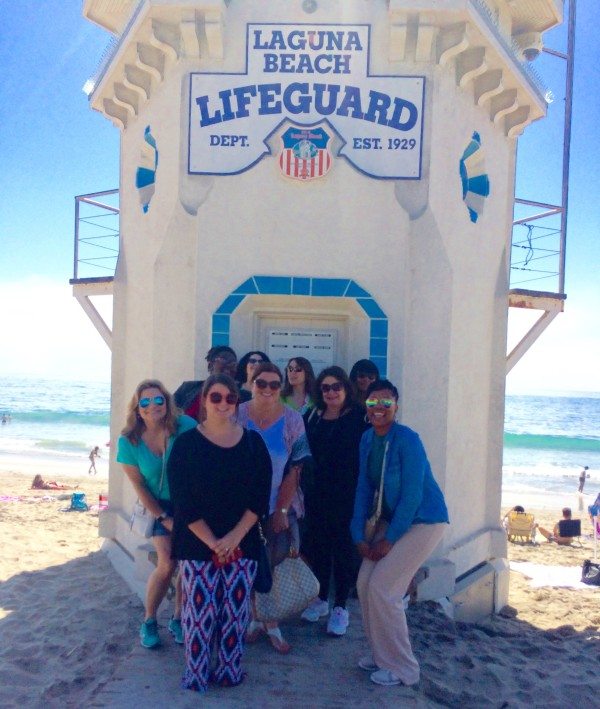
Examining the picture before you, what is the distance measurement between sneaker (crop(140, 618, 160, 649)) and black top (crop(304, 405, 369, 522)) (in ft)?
4.37

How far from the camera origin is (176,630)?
4461mm

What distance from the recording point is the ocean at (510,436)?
24234mm

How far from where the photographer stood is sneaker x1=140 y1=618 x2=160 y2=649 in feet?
14.2

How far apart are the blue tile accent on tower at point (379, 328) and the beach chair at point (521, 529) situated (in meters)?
7.35

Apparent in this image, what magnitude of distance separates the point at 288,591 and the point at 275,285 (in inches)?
112

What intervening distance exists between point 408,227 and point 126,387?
3501 mm

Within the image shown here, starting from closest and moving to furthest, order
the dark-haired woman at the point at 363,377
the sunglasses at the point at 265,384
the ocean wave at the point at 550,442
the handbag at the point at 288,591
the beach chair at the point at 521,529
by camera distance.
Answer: the sunglasses at the point at 265,384 → the handbag at the point at 288,591 → the dark-haired woman at the point at 363,377 → the beach chair at the point at 521,529 → the ocean wave at the point at 550,442

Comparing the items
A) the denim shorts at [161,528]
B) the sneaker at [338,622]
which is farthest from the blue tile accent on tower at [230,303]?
the sneaker at [338,622]

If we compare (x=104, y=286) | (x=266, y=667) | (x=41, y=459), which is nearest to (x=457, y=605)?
(x=266, y=667)

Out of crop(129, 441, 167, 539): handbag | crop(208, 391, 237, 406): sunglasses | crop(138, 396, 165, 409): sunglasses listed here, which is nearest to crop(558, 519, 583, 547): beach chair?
crop(129, 441, 167, 539): handbag

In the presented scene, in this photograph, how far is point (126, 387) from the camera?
7289mm

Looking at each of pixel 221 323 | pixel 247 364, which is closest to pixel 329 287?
pixel 221 323

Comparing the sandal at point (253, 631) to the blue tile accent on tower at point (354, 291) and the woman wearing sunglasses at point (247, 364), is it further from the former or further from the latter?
the blue tile accent on tower at point (354, 291)

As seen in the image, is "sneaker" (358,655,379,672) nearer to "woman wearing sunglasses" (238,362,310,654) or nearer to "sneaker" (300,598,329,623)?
"woman wearing sunglasses" (238,362,310,654)
